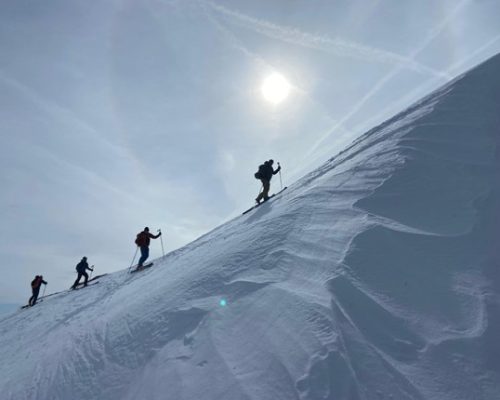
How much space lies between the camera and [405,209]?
625cm

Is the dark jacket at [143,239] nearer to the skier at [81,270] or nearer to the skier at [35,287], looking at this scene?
the skier at [81,270]

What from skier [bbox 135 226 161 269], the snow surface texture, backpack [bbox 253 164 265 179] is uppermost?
backpack [bbox 253 164 265 179]

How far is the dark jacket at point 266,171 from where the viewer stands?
1446 cm

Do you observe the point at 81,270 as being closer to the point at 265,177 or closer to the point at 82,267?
the point at 82,267

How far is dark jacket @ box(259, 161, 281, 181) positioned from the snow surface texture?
237 inches

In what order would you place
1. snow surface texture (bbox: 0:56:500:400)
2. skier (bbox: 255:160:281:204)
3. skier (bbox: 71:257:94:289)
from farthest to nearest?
skier (bbox: 71:257:94:289) → skier (bbox: 255:160:281:204) → snow surface texture (bbox: 0:56:500:400)

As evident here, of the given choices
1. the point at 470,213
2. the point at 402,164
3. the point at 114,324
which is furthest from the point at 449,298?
the point at 114,324

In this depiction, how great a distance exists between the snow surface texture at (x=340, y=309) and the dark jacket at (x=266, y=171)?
6031 mm

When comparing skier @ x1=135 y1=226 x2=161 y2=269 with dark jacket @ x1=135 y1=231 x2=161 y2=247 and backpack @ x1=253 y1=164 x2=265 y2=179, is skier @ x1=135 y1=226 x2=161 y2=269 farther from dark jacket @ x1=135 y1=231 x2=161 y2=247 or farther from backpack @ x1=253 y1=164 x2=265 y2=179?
backpack @ x1=253 y1=164 x2=265 y2=179

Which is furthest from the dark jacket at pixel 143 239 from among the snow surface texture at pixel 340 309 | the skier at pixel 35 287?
the skier at pixel 35 287

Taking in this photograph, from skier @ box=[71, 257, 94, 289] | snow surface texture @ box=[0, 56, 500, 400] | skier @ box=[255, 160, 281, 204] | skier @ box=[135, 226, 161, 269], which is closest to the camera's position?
snow surface texture @ box=[0, 56, 500, 400]

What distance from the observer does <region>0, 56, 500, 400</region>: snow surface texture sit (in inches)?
142

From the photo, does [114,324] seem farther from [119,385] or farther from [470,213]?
[470,213]

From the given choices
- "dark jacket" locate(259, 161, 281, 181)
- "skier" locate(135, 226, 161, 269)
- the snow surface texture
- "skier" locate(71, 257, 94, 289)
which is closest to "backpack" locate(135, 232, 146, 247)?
"skier" locate(135, 226, 161, 269)
